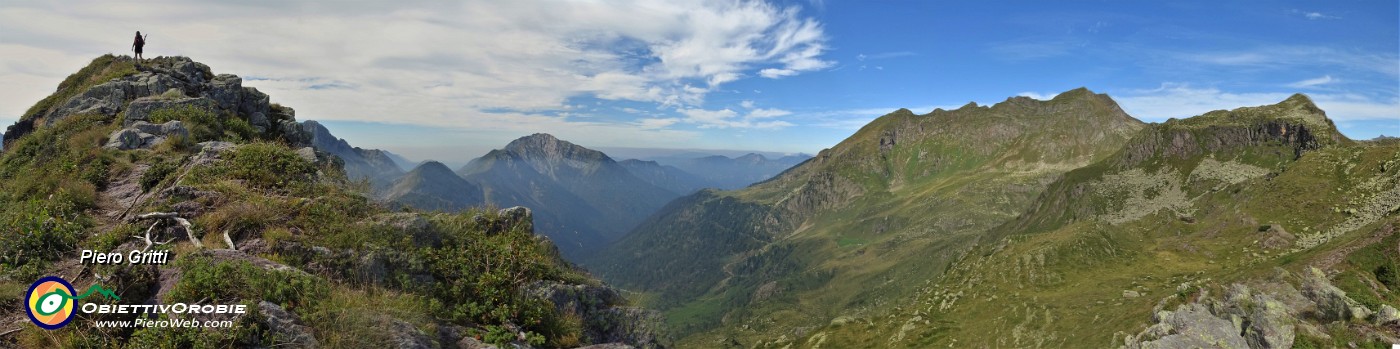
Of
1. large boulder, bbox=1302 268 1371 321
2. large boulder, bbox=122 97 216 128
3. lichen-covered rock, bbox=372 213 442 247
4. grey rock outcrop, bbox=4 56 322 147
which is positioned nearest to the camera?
lichen-covered rock, bbox=372 213 442 247

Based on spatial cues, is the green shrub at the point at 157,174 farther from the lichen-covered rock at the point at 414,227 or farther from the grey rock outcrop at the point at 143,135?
the lichen-covered rock at the point at 414,227

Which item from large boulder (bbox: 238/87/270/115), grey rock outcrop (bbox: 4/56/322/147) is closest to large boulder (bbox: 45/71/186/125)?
grey rock outcrop (bbox: 4/56/322/147)

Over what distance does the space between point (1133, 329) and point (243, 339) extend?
3125 inches

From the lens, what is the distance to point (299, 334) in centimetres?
1009

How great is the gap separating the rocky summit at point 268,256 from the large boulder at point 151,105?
149 cm

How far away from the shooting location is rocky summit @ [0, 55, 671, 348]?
10445mm

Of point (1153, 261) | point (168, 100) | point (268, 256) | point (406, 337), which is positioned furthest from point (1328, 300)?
point (1153, 261)

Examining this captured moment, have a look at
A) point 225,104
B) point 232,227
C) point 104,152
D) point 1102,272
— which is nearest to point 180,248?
point 232,227

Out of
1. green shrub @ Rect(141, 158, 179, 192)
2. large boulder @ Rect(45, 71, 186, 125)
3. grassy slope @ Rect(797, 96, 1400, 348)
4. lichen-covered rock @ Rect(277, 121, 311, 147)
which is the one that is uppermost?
large boulder @ Rect(45, 71, 186, 125)

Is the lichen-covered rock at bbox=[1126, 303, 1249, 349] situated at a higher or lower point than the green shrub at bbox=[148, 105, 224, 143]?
lower

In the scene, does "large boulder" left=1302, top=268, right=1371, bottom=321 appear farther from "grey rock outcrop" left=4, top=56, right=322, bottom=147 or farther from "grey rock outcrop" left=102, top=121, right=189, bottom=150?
"grey rock outcrop" left=102, top=121, right=189, bottom=150

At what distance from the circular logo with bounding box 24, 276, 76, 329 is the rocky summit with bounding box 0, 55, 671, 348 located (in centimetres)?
27

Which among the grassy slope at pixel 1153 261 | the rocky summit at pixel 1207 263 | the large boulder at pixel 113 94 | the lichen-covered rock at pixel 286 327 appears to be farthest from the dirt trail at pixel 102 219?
the grassy slope at pixel 1153 261

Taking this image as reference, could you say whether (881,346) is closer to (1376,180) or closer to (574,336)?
(1376,180)
